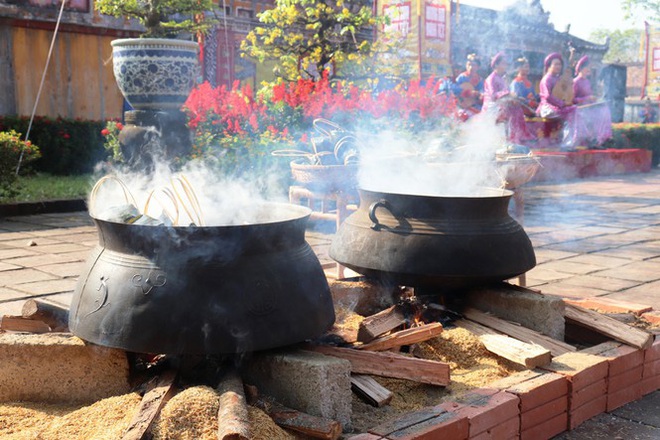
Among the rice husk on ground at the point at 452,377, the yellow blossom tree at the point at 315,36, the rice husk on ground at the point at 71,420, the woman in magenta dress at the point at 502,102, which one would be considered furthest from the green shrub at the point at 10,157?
the woman in magenta dress at the point at 502,102

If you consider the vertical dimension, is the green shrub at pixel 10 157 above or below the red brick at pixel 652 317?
above

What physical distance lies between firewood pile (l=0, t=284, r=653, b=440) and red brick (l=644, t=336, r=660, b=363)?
0.23ft

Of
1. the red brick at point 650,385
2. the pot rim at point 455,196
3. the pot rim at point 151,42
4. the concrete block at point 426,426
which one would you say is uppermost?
the pot rim at point 151,42

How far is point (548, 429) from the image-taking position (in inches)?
111

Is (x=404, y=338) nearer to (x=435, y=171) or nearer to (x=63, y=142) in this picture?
(x=435, y=171)

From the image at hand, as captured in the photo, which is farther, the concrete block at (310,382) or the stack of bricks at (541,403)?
the stack of bricks at (541,403)

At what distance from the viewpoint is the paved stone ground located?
14.3ft

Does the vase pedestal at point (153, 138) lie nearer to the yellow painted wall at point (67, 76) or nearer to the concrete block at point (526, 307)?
the yellow painted wall at point (67, 76)

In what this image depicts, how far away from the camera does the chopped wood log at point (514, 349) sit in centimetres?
293

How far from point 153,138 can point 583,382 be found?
6.73 meters

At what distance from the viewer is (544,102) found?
52.3 ft

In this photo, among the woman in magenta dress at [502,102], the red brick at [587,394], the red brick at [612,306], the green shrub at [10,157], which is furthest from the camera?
the woman in magenta dress at [502,102]

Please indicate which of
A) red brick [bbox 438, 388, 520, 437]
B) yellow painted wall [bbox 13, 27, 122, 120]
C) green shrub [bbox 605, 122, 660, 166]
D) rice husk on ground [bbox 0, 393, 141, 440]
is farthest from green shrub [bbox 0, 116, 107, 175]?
green shrub [bbox 605, 122, 660, 166]

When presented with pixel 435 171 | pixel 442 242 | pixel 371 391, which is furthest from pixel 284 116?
pixel 371 391
